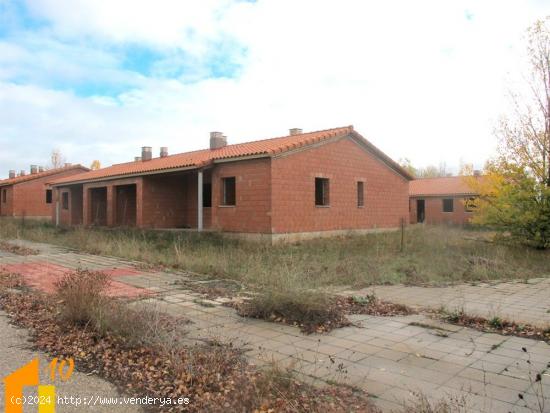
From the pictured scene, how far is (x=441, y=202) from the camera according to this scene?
1398 inches

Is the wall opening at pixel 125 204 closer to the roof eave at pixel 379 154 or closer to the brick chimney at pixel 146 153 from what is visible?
the brick chimney at pixel 146 153

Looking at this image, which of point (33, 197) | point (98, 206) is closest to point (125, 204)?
point (98, 206)

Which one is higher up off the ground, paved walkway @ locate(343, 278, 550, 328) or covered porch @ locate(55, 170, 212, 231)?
covered porch @ locate(55, 170, 212, 231)

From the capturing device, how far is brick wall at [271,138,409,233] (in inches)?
655

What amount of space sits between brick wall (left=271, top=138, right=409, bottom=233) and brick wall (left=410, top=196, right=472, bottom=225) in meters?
11.0

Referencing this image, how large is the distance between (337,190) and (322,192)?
765 mm

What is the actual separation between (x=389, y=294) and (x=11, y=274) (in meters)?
8.24

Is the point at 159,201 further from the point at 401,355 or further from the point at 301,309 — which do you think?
the point at 401,355

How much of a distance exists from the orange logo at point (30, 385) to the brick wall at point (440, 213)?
32.7 m

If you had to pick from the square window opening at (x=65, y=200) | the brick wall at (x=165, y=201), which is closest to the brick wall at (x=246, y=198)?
the brick wall at (x=165, y=201)

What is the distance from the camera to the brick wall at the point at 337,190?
16.6 meters

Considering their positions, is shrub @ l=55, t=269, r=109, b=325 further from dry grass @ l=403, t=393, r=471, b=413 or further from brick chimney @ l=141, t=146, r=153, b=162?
brick chimney @ l=141, t=146, r=153, b=162

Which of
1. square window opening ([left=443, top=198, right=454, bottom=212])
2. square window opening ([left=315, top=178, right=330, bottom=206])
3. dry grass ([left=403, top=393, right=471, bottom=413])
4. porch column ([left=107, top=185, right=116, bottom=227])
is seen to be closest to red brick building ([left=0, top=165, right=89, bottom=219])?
porch column ([left=107, top=185, right=116, bottom=227])

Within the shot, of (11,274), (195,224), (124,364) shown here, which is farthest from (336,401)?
(195,224)
